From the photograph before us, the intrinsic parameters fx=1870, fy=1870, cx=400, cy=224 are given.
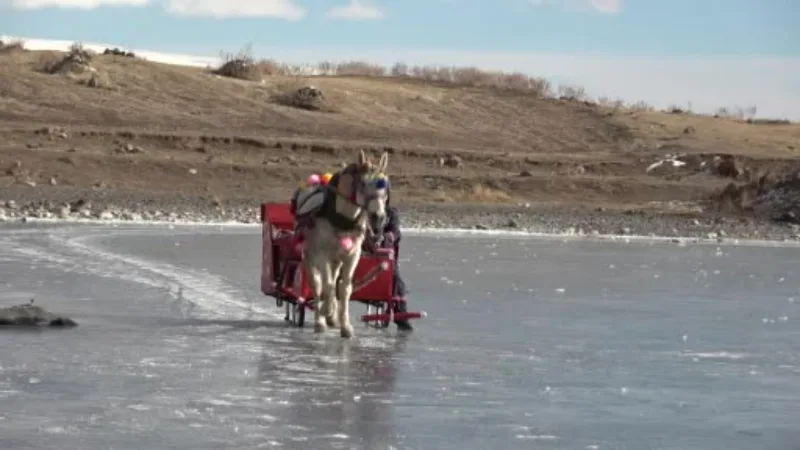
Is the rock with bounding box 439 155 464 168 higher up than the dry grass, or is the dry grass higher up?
the dry grass

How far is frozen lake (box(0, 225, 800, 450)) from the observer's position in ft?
34.2

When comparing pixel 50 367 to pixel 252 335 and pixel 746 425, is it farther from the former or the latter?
pixel 746 425

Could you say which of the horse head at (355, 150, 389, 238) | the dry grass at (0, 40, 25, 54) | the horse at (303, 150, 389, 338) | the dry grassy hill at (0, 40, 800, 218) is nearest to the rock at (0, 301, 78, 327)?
the horse at (303, 150, 389, 338)

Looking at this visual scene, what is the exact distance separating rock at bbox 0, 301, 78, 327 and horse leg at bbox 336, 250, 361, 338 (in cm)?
226

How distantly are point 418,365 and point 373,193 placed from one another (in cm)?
194

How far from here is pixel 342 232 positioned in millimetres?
15523

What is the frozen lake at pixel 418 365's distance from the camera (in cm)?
1042

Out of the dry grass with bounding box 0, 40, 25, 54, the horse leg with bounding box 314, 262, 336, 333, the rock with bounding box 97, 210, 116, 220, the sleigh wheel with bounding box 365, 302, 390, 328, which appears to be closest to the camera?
the horse leg with bounding box 314, 262, 336, 333

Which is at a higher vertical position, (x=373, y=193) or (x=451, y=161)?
(x=373, y=193)

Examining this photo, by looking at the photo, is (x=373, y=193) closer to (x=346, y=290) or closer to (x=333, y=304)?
(x=346, y=290)

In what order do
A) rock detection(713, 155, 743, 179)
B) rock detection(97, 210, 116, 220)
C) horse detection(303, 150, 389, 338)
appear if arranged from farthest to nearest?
rock detection(713, 155, 743, 179) → rock detection(97, 210, 116, 220) → horse detection(303, 150, 389, 338)

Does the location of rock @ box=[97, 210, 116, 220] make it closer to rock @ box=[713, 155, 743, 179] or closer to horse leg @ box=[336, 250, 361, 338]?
horse leg @ box=[336, 250, 361, 338]

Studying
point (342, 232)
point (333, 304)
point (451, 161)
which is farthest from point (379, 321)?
point (451, 161)

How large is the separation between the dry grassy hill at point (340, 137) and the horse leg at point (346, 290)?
92.5 feet
